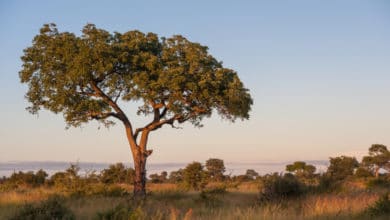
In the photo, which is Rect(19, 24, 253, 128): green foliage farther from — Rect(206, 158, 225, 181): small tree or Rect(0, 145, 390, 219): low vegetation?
Rect(206, 158, 225, 181): small tree

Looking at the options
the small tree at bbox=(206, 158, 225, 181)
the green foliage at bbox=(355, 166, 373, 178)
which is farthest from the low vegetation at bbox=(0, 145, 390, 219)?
the green foliage at bbox=(355, 166, 373, 178)

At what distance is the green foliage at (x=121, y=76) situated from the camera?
2122cm

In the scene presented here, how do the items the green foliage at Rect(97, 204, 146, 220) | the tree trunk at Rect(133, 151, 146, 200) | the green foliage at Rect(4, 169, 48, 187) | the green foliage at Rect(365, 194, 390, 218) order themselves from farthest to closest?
the green foliage at Rect(4, 169, 48, 187) < the tree trunk at Rect(133, 151, 146, 200) < the green foliage at Rect(365, 194, 390, 218) < the green foliage at Rect(97, 204, 146, 220)

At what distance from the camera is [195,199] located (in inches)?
810

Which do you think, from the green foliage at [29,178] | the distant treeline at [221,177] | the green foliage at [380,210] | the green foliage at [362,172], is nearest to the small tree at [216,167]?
the distant treeline at [221,177]

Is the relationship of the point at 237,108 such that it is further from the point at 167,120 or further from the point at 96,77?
the point at 96,77

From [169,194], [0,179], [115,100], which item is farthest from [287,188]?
[0,179]

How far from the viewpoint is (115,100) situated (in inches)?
907

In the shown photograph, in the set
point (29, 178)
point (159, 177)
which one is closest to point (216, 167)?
point (159, 177)

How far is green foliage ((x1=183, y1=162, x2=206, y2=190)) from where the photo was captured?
35.7m

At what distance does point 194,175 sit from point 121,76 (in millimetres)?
15973

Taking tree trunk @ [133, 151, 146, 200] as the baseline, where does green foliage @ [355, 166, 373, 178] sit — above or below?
below

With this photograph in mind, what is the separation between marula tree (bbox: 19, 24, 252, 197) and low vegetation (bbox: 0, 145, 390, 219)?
3320 millimetres

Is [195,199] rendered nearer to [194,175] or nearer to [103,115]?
[103,115]
